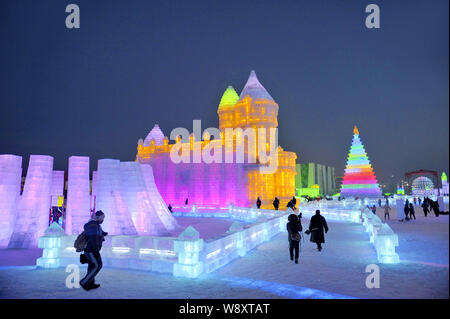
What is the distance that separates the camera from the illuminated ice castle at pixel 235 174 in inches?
1150

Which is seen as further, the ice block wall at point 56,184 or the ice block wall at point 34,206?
the ice block wall at point 56,184

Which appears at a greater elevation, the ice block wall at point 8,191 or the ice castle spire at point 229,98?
the ice castle spire at point 229,98

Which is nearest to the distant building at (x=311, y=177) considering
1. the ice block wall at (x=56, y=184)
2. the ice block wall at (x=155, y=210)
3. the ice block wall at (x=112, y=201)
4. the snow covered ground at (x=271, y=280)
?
the ice block wall at (x=155, y=210)

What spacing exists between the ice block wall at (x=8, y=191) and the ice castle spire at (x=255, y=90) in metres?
22.0

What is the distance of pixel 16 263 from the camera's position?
9555 mm

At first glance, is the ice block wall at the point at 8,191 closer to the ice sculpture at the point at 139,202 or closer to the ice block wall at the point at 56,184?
the ice block wall at the point at 56,184

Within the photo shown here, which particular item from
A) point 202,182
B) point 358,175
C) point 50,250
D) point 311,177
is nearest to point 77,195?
point 50,250

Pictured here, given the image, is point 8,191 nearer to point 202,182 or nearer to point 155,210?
point 155,210

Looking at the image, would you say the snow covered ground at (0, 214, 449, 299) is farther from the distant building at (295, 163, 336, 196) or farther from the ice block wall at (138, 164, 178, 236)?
the distant building at (295, 163, 336, 196)

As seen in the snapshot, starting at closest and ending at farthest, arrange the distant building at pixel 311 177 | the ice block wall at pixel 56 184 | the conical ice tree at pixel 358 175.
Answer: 1. the ice block wall at pixel 56 184
2. the conical ice tree at pixel 358 175
3. the distant building at pixel 311 177

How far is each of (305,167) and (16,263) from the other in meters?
71.8

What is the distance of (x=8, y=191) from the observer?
43.3 ft

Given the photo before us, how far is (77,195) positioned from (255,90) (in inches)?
854
